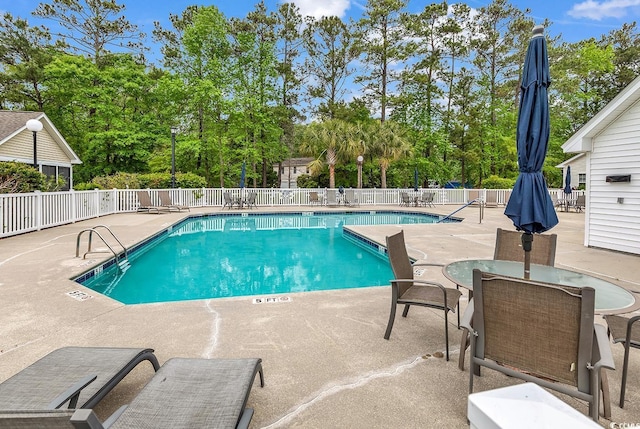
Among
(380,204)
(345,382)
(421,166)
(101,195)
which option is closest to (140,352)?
(345,382)

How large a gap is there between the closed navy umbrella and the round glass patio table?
0.35 m

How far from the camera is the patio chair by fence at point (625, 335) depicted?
2.08 meters

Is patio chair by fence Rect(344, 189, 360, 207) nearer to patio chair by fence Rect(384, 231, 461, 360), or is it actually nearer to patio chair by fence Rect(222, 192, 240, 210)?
patio chair by fence Rect(222, 192, 240, 210)

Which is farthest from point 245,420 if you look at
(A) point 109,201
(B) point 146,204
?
(B) point 146,204

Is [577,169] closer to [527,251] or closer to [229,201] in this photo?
[229,201]

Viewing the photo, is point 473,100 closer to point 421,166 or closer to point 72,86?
point 421,166

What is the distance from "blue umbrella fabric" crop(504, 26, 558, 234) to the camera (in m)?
2.77

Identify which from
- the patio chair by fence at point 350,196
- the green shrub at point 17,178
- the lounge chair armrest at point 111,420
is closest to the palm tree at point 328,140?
the patio chair by fence at point 350,196

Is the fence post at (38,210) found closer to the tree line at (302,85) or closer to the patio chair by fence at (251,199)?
the patio chair by fence at (251,199)

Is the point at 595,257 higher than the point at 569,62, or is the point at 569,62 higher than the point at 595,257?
the point at 569,62

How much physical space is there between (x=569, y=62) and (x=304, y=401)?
1080 inches

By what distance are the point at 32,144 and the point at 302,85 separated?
51.5 feet

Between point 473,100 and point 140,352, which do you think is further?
point 473,100

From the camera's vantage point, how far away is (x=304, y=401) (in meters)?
2.10
